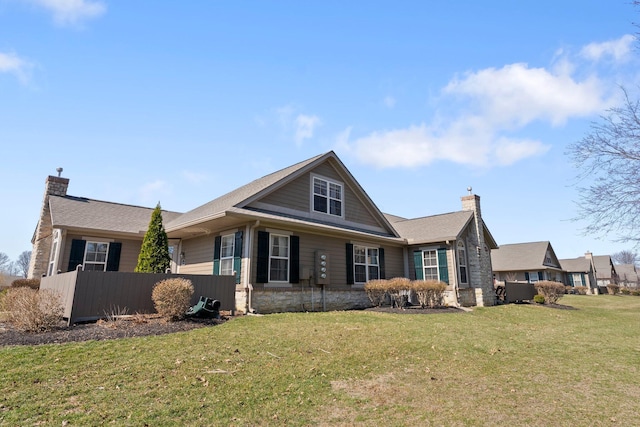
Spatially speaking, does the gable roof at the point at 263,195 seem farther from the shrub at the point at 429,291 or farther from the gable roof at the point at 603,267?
the gable roof at the point at 603,267

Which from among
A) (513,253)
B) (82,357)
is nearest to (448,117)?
(82,357)

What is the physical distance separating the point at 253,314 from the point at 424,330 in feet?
17.2

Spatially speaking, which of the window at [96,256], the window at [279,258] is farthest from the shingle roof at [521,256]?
the window at [96,256]

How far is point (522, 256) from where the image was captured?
38781 mm

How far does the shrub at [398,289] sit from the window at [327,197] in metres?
4.07

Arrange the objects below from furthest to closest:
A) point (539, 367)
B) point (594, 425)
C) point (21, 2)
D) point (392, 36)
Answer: point (392, 36) → point (21, 2) → point (539, 367) → point (594, 425)

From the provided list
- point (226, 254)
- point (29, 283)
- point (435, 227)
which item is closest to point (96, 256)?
point (29, 283)

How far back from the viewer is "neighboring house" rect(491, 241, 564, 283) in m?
36.9

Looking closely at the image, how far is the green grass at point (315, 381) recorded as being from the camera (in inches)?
164

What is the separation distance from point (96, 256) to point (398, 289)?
12823mm

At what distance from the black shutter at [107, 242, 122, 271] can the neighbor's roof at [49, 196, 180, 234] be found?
78 centimetres

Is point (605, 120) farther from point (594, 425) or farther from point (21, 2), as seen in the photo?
point (21, 2)

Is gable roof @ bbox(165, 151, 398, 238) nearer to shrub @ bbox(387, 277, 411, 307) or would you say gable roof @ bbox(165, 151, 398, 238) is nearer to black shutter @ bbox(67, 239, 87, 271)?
shrub @ bbox(387, 277, 411, 307)

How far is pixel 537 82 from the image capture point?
9820mm
